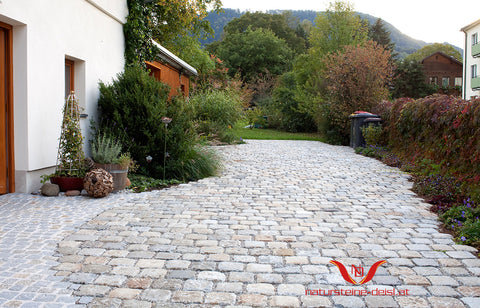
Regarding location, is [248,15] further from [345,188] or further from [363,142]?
[345,188]

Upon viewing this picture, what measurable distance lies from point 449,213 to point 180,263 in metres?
3.17

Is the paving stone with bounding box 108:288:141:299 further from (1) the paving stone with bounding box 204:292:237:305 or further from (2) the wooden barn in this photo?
(2) the wooden barn

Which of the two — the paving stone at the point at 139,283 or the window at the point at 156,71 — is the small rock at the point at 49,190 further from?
the window at the point at 156,71

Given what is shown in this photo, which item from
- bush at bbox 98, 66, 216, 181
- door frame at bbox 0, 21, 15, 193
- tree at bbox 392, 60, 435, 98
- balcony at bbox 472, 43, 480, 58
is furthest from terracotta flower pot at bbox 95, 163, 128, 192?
tree at bbox 392, 60, 435, 98

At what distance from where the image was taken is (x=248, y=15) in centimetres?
4997

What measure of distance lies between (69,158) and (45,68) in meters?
1.36

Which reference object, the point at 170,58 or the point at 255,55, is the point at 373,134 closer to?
the point at 170,58

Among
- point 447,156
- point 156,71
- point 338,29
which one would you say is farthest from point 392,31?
point 447,156

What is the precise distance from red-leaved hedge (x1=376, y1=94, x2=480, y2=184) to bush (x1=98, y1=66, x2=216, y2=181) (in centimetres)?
412

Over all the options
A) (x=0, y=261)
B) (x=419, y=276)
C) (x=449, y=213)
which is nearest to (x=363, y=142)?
(x=449, y=213)

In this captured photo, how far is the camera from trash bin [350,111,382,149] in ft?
40.6

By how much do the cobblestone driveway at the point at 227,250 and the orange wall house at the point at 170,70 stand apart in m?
5.49

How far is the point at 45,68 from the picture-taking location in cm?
600

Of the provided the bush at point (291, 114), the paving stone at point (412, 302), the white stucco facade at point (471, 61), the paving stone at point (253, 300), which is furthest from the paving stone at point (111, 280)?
the white stucco facade at point (471, 61)
